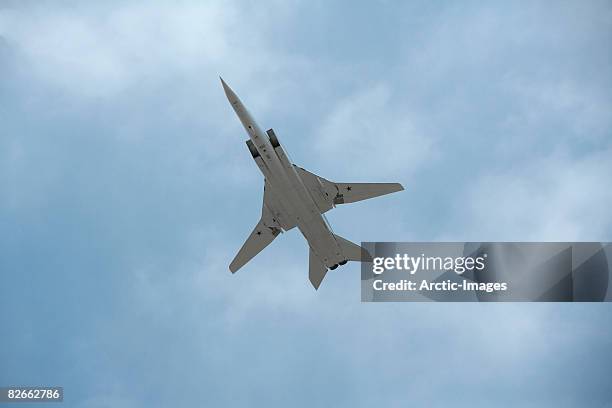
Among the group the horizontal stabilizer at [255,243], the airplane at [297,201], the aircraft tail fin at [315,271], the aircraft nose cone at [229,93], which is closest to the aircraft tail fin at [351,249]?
the airplane at [297,201]

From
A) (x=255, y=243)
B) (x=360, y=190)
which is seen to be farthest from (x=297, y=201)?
(x=255, y=243)

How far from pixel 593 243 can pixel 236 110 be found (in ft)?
116

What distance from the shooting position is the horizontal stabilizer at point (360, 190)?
7706 centimetres

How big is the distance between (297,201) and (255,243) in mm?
10239

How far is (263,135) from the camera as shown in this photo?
71000 mm

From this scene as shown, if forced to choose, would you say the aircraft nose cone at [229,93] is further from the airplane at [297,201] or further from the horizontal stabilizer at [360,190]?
the horizontal stabilizer at [360,190]

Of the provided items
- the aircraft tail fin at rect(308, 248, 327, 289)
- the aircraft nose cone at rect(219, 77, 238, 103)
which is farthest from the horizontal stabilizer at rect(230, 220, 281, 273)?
the aircraft nose cone at rect(219, 77, 238, 103)

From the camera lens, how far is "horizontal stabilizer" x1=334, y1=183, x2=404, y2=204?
253 feet

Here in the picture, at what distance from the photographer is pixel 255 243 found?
269ft

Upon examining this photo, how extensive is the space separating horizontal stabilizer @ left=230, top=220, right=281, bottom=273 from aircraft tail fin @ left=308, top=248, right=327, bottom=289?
453 cm

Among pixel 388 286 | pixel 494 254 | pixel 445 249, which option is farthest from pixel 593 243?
pixel 388 286

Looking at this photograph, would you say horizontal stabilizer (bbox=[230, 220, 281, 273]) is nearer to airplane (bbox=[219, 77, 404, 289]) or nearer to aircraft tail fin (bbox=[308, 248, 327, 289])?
airplane (bbox=[219, 77, 404, 289])

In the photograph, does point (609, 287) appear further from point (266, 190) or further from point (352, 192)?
point (266, 190)

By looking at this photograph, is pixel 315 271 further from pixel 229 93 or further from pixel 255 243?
pixel 229 93
